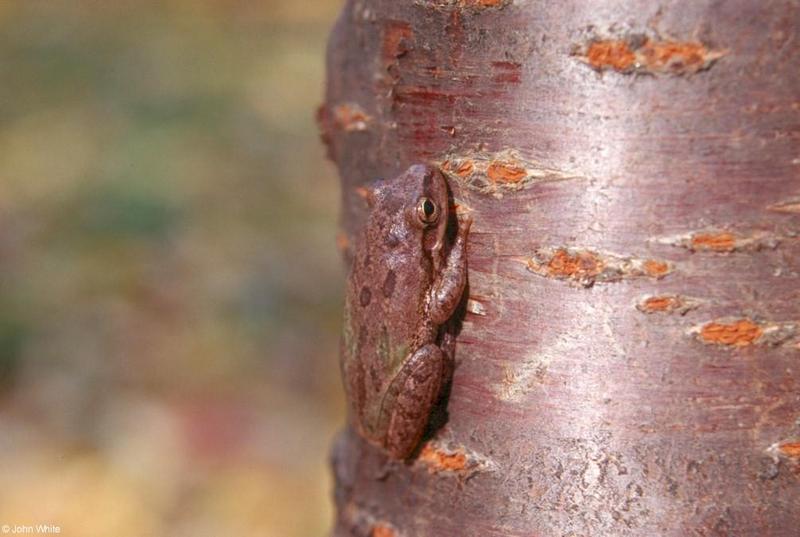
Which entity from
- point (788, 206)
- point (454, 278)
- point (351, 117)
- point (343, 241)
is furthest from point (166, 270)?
point (788, 206)

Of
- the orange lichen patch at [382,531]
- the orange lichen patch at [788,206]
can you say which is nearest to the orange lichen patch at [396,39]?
the orange lichen patch at [788,206]

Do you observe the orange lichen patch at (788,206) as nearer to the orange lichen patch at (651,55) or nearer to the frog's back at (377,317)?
the orange lichen patch at (651,55)

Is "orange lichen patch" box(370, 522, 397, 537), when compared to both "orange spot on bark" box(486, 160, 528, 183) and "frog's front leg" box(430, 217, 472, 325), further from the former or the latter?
"orange spot on bark" box(486, 160, 528, 183)

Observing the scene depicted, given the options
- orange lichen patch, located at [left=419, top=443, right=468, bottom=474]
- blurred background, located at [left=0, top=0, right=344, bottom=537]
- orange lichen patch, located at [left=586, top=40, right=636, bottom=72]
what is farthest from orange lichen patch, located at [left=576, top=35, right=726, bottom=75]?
blurred background, located at [left=0, top=0, right=344, bottom=537]

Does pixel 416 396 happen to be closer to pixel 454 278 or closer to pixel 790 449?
pixel 454 278

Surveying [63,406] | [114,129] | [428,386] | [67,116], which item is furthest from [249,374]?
[428,386]

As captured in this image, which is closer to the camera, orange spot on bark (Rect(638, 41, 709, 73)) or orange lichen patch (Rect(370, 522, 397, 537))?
orange spot on bark (Rect(638, 41, 709, 73))

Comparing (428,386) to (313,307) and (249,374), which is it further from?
(313,307)
